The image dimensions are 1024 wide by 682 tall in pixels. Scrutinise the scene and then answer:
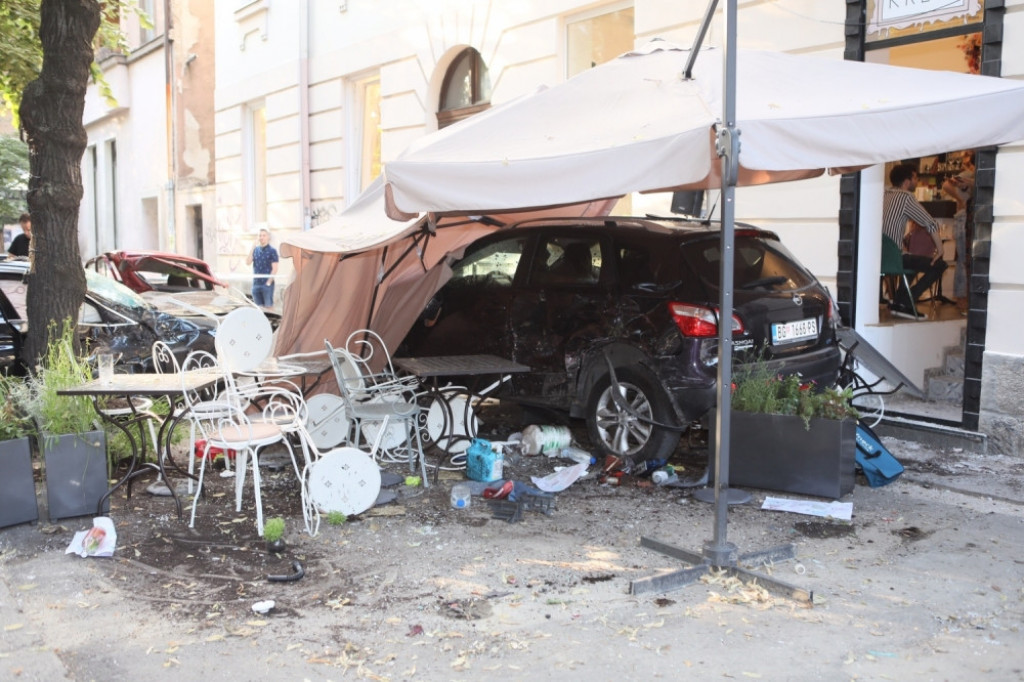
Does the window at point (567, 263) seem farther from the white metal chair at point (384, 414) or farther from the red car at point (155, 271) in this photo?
A: the red car at point (155, 271)

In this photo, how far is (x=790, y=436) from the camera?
219 inches

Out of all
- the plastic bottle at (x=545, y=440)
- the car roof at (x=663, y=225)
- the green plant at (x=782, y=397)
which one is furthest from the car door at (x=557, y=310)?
the green plant at (x=782, y=397)

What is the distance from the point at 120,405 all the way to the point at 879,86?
506cm

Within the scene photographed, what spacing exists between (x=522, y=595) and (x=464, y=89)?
9.36 m

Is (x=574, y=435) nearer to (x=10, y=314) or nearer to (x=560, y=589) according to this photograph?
(x=560, y=589)

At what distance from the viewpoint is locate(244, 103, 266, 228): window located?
57.3ft

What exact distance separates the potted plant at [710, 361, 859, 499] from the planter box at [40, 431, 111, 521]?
3.68 m

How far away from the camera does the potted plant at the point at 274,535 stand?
15.4 feet

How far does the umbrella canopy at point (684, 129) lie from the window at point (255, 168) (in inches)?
514

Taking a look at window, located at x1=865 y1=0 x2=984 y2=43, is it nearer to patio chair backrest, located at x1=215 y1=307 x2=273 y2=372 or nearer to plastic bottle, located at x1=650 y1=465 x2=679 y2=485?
plastic bottle, located at x1=650 y1=465 x2=679 y2=485

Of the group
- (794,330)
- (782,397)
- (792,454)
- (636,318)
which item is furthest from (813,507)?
(636,318)

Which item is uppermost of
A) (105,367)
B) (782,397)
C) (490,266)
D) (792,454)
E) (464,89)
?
(464,89)

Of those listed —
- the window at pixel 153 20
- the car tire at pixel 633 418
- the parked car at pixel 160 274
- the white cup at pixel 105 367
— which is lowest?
the car tire at pixel 633 418

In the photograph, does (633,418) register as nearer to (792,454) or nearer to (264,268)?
(792,454)
